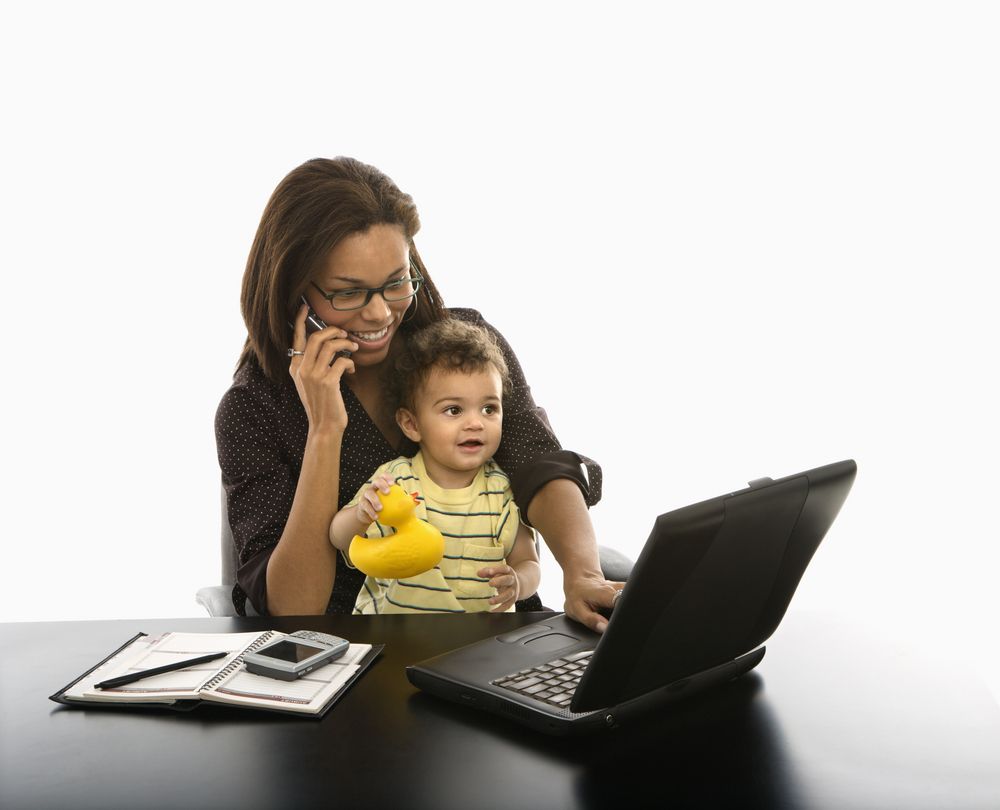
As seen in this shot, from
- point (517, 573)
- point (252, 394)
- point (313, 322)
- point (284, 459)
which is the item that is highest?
point (313, 322)

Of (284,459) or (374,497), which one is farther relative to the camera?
(284,459)

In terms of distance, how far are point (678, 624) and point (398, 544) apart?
1.97ft

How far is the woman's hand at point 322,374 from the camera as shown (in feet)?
6.38

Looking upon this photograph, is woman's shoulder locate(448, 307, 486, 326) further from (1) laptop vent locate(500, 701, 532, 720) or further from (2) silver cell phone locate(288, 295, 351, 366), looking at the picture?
(1) laptop vent locate(500, 701, 532, 720)

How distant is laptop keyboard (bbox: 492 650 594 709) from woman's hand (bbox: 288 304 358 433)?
82cm

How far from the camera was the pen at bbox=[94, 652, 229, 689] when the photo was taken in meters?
1.25

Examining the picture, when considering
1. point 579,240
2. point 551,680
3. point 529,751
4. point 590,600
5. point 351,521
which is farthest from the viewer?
point 579,240

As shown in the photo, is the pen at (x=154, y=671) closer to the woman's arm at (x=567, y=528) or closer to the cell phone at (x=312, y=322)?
the woman's arm at (x=567, y=528)

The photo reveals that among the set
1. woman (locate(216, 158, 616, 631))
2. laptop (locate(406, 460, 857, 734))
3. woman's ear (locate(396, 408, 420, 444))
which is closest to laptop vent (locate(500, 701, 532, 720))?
laptop (locate(406, 460, 857, 734))

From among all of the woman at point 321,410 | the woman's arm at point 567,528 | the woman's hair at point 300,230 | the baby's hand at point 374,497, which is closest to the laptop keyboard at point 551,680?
the woman's arm at point 567,528

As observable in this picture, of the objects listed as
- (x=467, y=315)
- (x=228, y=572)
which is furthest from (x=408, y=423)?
(x=228, y=572)

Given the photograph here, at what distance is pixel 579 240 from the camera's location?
3.60 metres

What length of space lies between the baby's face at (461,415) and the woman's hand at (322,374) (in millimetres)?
154

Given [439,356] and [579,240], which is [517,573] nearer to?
[439,356]
